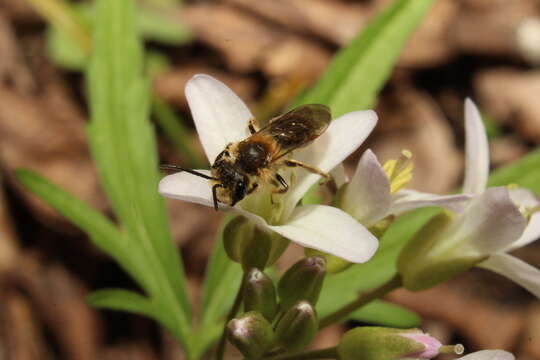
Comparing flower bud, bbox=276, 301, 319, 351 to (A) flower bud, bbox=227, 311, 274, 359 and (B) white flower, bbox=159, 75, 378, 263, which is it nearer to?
(A) flower bud, bbox=227, 311, 274, 359

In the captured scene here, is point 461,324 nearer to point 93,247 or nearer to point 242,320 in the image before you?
point 93,247

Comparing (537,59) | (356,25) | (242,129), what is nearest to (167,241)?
(242,129)

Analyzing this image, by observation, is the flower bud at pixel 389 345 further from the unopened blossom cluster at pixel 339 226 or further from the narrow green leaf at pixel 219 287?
the narrow green leaf at pixel 219 287

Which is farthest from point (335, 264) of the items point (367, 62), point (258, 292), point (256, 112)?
point (256, 112)

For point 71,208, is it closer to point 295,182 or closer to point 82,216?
point 82,216

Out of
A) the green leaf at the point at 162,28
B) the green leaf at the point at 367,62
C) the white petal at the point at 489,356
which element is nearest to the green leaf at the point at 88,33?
the green leaf at the point at 162,28
